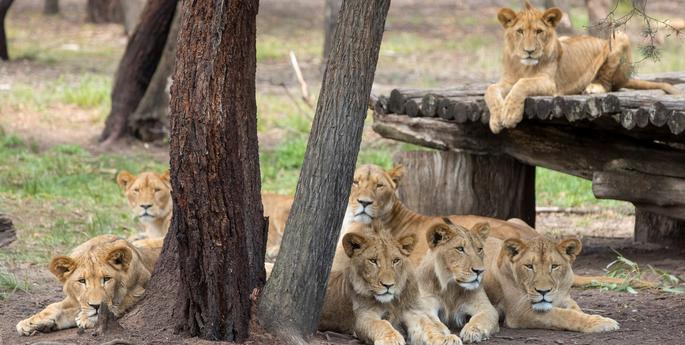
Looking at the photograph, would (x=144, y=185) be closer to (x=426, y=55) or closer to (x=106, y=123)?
(x=106, y=123)

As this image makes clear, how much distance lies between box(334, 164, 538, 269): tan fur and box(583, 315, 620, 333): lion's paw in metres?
1.09

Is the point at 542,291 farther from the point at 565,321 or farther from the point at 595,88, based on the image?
the point at 595,88

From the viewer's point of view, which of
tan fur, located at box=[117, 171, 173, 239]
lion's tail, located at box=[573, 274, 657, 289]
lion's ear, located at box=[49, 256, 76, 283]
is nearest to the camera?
lion's ear, located at box=[49, 256, 76, 283]

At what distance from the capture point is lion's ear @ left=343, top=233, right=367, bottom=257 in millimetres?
5676

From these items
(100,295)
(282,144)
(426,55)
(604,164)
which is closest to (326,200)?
(100,295)

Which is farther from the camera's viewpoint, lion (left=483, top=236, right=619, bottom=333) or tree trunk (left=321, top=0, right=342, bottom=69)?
tree trunk (left=321, top=0, right=342, bottom=69)

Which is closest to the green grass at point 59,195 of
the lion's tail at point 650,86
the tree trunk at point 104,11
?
the lion's tail at point 650,86

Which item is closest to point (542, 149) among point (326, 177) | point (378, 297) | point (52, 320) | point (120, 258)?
point (378, 297)

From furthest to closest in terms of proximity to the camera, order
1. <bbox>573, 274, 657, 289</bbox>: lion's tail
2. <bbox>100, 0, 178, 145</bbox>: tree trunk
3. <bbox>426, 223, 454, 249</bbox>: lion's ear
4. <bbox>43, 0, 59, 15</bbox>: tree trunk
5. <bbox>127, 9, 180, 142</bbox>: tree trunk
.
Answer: <bbox>43, 0, 59, 15</bbox>: tree trunk → <bbox>127, 9, 180, 142</bbox>: tree trunk → <bbox>100, 0, 178, 145</bbox>: tree trunk → <bbox>573, 274, 657, 289</bbox>: lion's tail → <bbox>426, 223, 454, 249</bbox>: lion's ear

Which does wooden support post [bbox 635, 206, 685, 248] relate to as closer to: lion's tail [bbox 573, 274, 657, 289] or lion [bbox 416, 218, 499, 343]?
lion's tail [bbox 573, 274, 657, 289]

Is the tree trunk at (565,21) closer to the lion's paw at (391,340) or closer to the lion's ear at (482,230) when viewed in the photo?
the lion's ear at (482,230)

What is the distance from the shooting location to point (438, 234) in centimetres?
596

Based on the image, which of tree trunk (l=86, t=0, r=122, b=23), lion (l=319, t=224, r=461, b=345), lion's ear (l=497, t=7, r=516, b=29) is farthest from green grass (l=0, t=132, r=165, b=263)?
tree trunk (l=86, t=0, r=122, b=23)

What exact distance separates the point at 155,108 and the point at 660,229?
5968 mm
